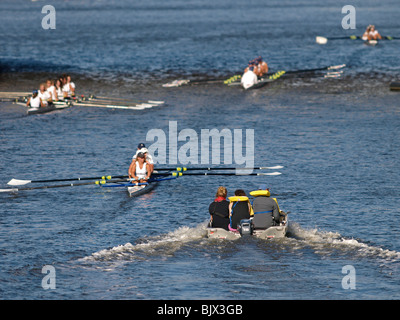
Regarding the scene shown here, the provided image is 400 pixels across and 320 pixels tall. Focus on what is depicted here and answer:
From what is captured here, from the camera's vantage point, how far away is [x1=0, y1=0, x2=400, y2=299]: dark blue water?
29.7 m

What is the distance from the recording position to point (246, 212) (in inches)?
1310

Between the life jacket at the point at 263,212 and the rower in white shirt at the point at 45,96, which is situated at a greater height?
the rower in white shirt at the point at 45,96

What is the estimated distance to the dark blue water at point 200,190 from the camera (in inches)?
1168

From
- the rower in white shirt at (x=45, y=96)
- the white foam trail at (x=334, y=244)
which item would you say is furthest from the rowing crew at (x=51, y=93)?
the white foam trail at (x=334, y=244)

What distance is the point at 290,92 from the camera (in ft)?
255

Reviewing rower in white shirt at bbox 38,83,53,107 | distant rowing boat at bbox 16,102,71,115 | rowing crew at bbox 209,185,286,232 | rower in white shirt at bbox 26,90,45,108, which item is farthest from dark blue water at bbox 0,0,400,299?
rower in white shirt at bbox 38,83,53,107

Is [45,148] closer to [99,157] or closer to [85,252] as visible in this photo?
[99,157]

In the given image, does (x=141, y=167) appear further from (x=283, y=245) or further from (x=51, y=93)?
(x=51, y=93)

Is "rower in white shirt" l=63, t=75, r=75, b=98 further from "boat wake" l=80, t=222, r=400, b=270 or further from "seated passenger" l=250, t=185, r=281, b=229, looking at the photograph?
"seated passenger" l=250, t=185, r=281, b=229

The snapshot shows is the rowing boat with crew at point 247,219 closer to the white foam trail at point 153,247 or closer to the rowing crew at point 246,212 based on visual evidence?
the rowing crew at point 246,212

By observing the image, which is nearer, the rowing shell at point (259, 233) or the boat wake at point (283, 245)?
the boat wake at point (283, 245)

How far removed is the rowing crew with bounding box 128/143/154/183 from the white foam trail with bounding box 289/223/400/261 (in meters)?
10.2

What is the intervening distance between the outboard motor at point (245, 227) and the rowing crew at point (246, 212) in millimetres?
429

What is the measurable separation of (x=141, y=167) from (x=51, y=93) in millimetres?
28435
